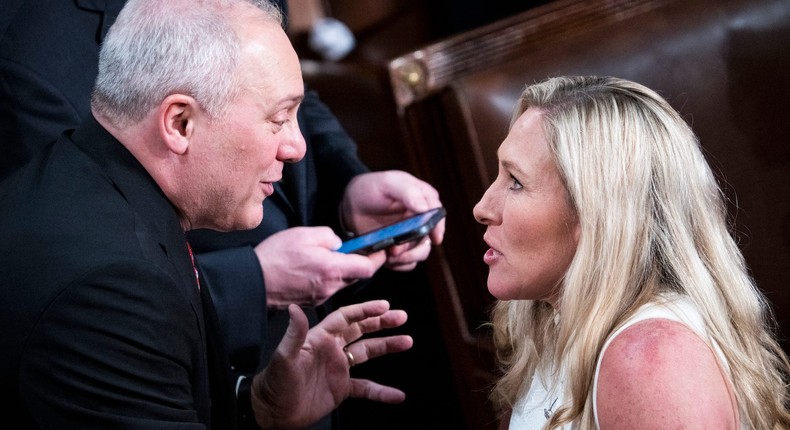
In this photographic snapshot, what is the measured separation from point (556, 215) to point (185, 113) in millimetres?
575

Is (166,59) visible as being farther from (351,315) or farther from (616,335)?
(616,335)

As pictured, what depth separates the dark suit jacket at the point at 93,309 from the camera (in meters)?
1.25

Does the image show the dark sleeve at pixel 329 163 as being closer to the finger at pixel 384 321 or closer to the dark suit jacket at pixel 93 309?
the finger at pixel 384 321

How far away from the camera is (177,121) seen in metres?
1.46

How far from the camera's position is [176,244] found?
Answer: 1.44m

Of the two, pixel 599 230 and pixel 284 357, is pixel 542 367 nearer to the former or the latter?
pixel 599 230

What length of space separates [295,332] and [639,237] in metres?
0.67

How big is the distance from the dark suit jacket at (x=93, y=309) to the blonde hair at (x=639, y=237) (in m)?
0.54

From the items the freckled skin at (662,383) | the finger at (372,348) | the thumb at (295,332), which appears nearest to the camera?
the freckled skin at (662,383)

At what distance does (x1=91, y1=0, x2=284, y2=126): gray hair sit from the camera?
144 centimetres

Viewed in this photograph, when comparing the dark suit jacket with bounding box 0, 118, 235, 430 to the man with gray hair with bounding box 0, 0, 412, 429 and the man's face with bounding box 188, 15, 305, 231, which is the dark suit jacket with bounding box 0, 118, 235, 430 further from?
the man's face with bounding box 188, 15, 305, 231

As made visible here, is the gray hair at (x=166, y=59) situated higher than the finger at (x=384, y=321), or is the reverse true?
the gray hair at (x=166, y=59)

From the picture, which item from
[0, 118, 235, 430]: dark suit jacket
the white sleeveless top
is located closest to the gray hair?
[0, 118, 235, 430]: dark suit jacket

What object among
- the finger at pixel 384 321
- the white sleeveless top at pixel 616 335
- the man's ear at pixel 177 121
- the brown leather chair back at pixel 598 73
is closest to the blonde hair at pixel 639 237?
the white sleeveless top at pixel 616 335
